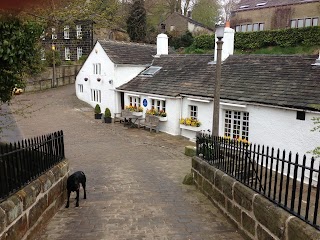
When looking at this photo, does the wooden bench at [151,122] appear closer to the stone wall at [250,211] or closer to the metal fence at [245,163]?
the metal fence at [245,163]

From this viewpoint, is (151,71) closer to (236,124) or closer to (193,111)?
(193,111)

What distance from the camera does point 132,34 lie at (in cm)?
4194

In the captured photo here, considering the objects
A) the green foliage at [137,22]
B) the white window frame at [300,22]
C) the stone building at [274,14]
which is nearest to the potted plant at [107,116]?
the green foliage at [137,22]

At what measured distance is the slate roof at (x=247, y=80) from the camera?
1331 cm

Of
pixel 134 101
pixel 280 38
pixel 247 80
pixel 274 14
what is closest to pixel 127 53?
pixel 134 101

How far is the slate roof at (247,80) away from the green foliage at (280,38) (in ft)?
39.5

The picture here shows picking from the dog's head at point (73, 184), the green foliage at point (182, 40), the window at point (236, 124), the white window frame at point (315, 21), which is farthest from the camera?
the green foliage at point (182, 40)

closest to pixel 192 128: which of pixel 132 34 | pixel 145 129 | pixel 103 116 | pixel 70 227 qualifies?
pixel 145 129

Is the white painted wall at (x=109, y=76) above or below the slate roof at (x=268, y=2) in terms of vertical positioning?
below

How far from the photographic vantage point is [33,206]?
228 inches

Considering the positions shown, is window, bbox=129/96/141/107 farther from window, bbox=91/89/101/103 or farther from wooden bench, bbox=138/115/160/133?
window, bbox=91/89/101/103

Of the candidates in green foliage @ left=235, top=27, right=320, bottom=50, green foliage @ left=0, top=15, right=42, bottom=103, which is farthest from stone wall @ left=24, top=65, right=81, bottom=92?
green foliage @ left=0, top=15, right=42, bottom=103

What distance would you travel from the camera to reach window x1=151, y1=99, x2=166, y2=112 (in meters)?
20.0

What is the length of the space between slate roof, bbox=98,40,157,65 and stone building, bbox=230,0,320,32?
16692 millimetres
